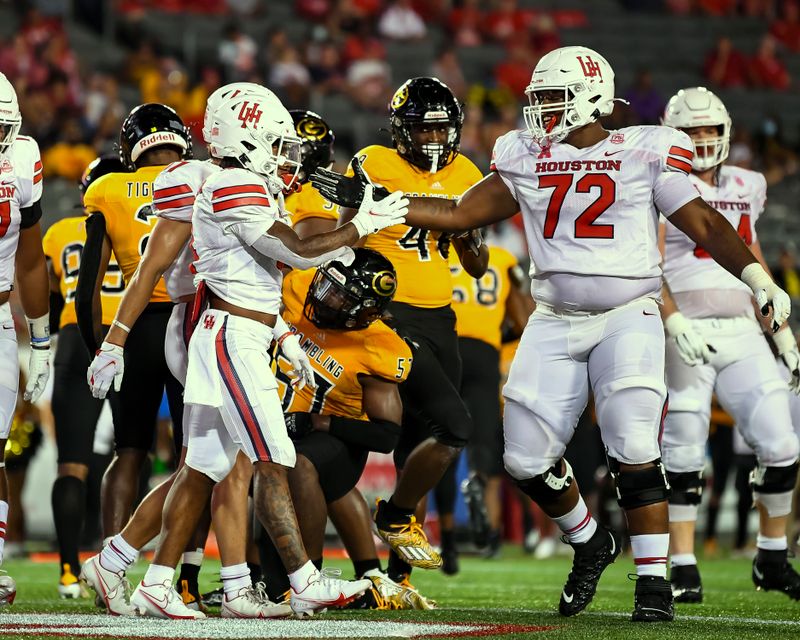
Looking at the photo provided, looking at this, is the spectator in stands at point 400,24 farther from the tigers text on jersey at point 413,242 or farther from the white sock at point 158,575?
the white sock at point 158,575

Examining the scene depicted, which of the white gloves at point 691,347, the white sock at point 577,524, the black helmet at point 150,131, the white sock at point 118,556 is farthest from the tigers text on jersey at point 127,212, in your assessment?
the white gloves at point 691,347

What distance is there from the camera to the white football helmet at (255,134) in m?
4.98

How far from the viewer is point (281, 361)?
5.77 meters

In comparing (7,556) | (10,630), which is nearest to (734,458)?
(7,556)

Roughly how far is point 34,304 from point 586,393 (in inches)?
87.7

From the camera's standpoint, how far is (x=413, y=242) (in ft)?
19.8

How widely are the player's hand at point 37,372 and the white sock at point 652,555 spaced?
7.86 feet

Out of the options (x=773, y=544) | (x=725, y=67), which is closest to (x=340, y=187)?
(x=773, y=544)

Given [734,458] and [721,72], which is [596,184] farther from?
[721,72]

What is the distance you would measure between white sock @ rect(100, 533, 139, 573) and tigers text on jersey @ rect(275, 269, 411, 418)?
0.92 metres

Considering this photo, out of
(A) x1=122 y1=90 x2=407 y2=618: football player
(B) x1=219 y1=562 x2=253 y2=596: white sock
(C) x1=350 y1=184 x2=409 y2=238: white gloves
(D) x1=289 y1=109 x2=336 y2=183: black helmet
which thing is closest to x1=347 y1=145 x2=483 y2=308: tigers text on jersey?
(D) x1=289 y1=109 x2=336 y2=183: black helmet

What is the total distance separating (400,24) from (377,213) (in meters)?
A: 11.4

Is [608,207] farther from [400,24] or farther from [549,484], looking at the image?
[400,24]

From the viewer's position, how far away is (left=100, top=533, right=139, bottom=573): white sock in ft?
16.4
